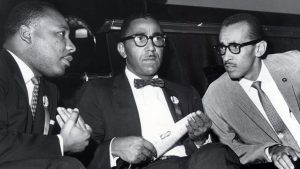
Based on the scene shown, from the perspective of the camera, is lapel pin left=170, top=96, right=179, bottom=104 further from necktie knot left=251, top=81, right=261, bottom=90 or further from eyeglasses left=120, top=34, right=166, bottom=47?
necktie knot left=251, top=81, right=261, bottom=90

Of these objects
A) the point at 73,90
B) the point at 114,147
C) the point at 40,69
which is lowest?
the point at 114,147

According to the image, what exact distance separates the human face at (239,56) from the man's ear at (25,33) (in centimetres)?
136

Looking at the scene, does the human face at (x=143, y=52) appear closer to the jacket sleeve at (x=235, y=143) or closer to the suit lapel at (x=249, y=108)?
the jacket sleeve at (x=235, y=143)

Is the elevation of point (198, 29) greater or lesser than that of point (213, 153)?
greater

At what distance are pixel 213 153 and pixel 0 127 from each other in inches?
40.1

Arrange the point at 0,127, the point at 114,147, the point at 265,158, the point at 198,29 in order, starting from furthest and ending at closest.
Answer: the point at 198,29, the point at 265,158, the point at 114,147, the point at 0,127

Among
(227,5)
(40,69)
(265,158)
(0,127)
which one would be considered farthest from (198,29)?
(0,127)

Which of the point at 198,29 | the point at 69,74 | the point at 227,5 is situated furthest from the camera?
the point at 227,5

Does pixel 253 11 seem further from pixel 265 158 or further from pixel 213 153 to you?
pixel 213 153

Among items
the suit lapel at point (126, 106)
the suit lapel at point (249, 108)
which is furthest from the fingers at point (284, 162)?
the suit lapel at point (126, 106)

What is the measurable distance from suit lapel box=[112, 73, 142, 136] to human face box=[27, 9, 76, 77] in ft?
1.29

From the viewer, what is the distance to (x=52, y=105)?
2.33 meters

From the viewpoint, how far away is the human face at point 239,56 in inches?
108

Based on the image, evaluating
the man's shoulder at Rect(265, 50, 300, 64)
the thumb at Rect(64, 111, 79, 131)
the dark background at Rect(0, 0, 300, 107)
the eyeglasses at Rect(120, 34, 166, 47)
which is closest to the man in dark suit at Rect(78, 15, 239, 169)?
the eyeglasses at Rect(120, 34, 166, 47)
